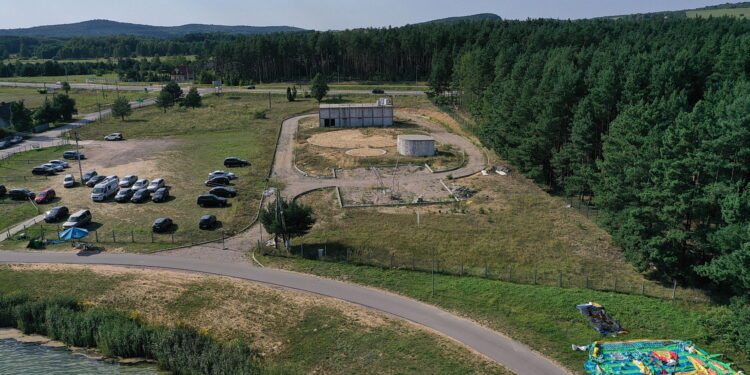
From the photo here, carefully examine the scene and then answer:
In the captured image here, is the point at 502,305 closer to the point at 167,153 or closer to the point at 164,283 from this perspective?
the point at 164,283

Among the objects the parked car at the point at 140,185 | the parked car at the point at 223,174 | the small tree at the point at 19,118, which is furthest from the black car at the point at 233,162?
the small tree at the point at 19,118

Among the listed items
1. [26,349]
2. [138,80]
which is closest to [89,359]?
[26,349]

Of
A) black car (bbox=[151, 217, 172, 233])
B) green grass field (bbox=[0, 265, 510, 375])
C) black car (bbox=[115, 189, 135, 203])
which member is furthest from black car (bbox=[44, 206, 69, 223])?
green grass field (bbox=[0, 265, 510, 375])

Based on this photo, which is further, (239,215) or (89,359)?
(239,215)

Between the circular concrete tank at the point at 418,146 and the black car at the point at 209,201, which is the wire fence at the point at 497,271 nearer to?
the black car at the point at 209,201

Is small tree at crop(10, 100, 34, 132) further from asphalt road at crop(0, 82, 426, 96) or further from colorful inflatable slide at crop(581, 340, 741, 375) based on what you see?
colorful inflatable slide at crop(581, 340, 741, 375)

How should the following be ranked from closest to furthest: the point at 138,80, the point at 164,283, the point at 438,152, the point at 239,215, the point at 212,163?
the point at 164,283
the point at 239,215
the point at 212,163
the point at 438,152
the point at 138,80
